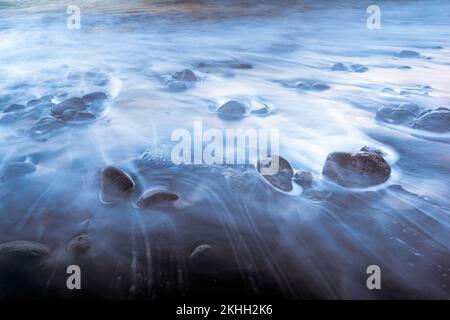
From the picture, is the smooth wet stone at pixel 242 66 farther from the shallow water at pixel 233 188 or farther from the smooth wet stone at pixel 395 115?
the smooth wet stone at pixel 395 115

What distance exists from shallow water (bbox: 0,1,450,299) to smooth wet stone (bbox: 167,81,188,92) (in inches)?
6.4

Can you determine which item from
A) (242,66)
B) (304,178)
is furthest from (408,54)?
(304,178)

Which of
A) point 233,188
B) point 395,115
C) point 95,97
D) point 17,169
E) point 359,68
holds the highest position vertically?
point 359,68

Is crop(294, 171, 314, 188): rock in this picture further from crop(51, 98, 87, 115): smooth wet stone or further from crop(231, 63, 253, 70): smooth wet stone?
crop(231, 63, 253, 70): smooth wet stone

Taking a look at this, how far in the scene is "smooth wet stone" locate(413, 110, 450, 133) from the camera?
2772 mm

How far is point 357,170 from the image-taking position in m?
2.16

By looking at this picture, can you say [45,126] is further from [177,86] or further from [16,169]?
[177,86]

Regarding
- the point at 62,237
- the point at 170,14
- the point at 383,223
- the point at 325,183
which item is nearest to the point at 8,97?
the point at 62,237

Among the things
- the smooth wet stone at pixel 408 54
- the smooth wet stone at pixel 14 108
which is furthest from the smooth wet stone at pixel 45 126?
the smooth wet stone at pixel 408 54

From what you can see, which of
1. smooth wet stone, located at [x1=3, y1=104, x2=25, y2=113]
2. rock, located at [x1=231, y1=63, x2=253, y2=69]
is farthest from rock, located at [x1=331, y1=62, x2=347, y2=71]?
smooth wet stone, located at [x1=3, y1=104, x2=25, y2=113]

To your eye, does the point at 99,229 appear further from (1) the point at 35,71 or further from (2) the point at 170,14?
(2) the point at 170,14

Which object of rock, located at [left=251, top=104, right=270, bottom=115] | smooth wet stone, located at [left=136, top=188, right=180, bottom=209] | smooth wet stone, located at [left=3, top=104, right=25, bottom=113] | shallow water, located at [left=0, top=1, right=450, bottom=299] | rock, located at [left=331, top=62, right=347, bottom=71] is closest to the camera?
shallow water, located at [left=0, top=1, right=450, bottom=299]

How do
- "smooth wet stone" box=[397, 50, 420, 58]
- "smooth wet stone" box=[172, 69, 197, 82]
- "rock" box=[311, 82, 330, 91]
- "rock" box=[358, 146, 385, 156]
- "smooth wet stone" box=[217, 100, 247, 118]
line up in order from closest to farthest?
"rock" box=[358, 146, 385, 156]
"smooth wet stone" box=[217, 100, 247, 118]
"rock" box=[311, 82, 330, 91]
"smooth wet stone" box=[172, 69, 197, 82]
"smooth wet stone" box=[397, 50, 420, 58]

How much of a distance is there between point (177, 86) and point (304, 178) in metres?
2.47
